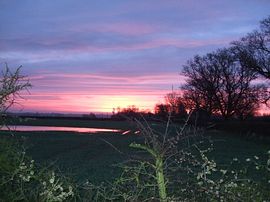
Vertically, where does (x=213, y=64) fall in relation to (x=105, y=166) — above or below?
above

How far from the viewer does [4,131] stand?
261 inches

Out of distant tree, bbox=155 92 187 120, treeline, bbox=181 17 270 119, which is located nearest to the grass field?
distant tree, bbox=155 92 187 120

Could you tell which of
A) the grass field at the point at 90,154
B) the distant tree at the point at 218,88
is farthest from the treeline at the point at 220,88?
the grass field at the point at 90,154

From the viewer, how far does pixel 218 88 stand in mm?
73688

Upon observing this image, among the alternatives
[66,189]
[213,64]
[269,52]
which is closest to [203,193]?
[66,189]

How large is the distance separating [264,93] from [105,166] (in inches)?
1719

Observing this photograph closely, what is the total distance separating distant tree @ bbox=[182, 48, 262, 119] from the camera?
7231 cm

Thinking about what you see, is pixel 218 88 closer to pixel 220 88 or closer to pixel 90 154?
pixel 220 88

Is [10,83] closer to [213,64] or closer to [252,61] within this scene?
[252,61]

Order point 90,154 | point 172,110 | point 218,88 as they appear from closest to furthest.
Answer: point 172,110 → point 90,154 → point 218,88

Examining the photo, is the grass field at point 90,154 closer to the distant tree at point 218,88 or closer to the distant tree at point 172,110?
the distant tree at point 172,110

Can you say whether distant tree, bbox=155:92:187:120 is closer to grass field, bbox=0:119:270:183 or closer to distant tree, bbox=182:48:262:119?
grass field, bbox=0:119:270:183

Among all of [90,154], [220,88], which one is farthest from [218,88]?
[90,154]

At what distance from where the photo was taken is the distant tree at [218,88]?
72.3m
